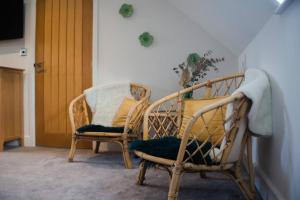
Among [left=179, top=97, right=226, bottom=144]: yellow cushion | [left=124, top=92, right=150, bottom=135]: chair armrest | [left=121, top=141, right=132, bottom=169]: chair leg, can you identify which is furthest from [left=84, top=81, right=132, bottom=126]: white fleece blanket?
[left=179, top=97, right=226, bottom=144]: yellow cushion

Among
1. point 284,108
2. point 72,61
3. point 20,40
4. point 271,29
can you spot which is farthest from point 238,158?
point 20,40

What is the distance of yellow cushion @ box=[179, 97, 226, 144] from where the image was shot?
188 centimetres

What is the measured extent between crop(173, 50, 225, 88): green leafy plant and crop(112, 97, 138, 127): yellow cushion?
57 centimetres

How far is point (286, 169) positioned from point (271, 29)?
2.54 ft

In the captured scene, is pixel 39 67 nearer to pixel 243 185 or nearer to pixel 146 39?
pixel 146 39

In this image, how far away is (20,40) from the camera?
147 inches

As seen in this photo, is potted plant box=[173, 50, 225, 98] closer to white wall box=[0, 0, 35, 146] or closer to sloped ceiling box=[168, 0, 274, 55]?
sloped ceiling box=[168, 0, 274, 55]

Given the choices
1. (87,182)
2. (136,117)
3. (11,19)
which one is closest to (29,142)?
(11,19)

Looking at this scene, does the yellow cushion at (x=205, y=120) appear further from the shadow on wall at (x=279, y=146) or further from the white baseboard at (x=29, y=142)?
the white baseboard at (x=29, y=142)

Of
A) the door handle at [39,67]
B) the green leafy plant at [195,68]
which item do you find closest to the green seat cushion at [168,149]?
the green leafy plant at [195,68]

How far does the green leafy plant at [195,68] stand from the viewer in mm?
3012

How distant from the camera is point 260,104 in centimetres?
157

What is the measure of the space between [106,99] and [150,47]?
0.78m

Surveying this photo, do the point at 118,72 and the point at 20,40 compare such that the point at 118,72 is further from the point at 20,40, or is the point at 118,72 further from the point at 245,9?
the point at 245,9
